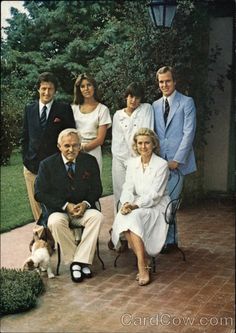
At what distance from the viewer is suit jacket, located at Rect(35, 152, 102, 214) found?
11.7 ft

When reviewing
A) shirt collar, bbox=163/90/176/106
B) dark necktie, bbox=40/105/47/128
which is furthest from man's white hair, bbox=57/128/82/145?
shirt collar, bbox=163/90/176/106

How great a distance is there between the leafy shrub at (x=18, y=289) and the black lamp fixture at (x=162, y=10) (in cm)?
164

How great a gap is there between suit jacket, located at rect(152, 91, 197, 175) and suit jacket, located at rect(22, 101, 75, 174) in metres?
0.52

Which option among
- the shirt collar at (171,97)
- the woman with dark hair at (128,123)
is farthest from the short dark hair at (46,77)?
the shirt collar at (171,97)

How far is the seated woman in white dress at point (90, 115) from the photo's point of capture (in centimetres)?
328

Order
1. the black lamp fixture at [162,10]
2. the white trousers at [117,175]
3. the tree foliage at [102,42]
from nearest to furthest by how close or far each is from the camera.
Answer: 1. the black lamp fixture at [162,10]
2. the tree foliage at [102,42]
3. the white trousers at [117,175]

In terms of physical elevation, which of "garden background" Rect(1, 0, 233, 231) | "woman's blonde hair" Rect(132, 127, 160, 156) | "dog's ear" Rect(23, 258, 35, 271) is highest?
"garden background" Rect(1, 0, 233, 231)

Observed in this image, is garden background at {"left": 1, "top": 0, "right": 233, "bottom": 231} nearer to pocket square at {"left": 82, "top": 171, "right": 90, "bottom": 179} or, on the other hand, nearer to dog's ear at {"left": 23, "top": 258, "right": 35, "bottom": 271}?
pocket square at {"left": 82, "top": 171, "right": 90, "bottom": 179}

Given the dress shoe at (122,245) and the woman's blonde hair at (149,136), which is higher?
the woman's blonde hair at (149,136)

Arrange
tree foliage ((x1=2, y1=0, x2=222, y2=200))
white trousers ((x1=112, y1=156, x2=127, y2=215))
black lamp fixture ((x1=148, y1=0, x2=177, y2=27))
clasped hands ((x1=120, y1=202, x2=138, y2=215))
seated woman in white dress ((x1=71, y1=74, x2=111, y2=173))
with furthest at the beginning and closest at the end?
clasped hands ((x1=120, y1=202, x2=138, y2=215))
white trousers ((x1=112, y1=156, x2=127, y2=215))
seated woman in white dress ((x1=71, y1=74, x2=111, y2=173))
tree foliage ((x1=2, y1=0, x2=222, y2=200))
black lamp fixture ((x1=148, y1=0, x2=177, y2=27))

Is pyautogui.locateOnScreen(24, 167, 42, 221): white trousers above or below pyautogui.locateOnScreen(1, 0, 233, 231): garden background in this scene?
below

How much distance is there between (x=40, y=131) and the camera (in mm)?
3521

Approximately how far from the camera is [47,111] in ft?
→ 11.3

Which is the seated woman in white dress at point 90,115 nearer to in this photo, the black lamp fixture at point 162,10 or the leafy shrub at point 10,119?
the leafy shrub at point 10,119
